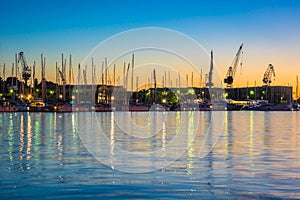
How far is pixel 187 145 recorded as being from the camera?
1507 inches

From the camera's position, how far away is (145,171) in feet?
76.6

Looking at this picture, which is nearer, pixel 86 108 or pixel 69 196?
pixel 69 196

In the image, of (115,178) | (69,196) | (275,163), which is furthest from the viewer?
(275,163)

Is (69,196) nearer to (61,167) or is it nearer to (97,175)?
(97,175)

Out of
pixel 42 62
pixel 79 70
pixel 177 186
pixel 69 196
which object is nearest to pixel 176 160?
pixel 177 186

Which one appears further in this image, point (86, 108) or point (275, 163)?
point (86, 108)

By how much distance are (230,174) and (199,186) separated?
352 centimetres

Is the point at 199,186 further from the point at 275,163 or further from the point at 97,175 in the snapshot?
the point at 275,163

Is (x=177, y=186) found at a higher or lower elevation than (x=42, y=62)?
lower

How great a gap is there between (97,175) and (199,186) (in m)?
4.76

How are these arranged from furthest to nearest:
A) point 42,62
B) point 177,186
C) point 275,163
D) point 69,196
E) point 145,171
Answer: point 42,62 → point 275,163 → point 145,171 → point 177,186 → point 69,196

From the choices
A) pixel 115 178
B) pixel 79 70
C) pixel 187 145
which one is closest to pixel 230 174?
pixel 115 178

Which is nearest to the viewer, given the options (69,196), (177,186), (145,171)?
(69,196)

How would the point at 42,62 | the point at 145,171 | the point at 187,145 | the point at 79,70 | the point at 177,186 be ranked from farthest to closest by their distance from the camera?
the point at 42,62
the point at 79,70
the point at 187,145
the point at 145,171
the point at 177,186
